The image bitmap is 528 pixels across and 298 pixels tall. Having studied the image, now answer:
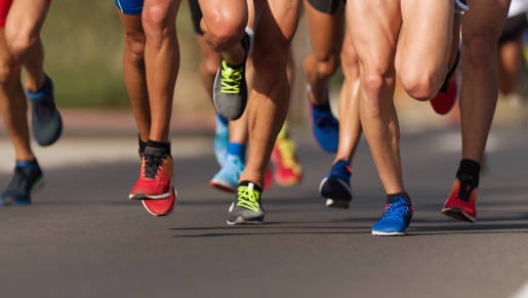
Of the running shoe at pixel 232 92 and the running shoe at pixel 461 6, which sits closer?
the running shoe at pixel 461 6

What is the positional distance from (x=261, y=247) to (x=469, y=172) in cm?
149

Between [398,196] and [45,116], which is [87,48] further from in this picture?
[398,196]

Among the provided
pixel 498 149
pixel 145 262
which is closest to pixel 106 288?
pixel 145 262

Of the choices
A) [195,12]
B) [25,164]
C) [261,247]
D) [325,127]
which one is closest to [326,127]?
[325,127]

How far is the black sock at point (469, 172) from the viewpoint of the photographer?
27.7ft

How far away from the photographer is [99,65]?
31312 mm

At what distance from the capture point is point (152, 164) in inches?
317

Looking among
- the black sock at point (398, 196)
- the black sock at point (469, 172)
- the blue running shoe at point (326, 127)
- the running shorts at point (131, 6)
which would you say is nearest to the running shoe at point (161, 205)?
the running shorts at point (131, 6)

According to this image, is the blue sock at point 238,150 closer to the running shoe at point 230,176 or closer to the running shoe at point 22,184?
the running shoe at point 230,176

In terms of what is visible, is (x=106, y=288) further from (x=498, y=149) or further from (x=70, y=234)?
(x=498, y=149)

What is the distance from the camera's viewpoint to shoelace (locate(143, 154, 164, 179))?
26.2ft

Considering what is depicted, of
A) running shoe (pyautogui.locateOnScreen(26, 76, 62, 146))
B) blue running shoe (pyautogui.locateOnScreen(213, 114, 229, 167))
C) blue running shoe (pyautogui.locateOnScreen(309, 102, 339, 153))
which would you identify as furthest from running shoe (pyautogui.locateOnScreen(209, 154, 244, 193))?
running shoe (pyautogui.locateOnScreen(26, 76, 62, 146))

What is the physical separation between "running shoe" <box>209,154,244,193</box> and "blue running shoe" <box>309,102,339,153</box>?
2.35 ft

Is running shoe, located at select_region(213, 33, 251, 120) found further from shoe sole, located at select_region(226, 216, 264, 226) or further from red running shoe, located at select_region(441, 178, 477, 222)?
red running shoe, located at select_region(441, 178, 477, 222)
